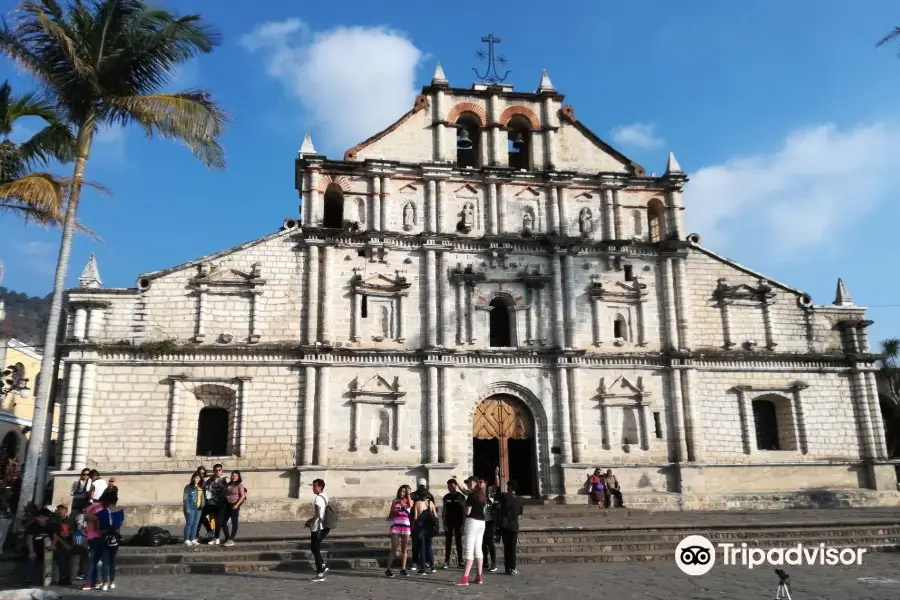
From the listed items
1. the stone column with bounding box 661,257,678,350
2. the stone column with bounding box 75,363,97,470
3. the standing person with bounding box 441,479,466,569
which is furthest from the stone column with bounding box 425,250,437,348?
the stone column with bounding box 75,363,97,470

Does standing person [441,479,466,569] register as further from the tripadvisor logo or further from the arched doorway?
the arched doorway

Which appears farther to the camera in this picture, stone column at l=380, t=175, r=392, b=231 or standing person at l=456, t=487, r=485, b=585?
stone column at l=380, t=175, r=392, b=231

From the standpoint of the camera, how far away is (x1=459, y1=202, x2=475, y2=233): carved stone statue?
83.0 feet

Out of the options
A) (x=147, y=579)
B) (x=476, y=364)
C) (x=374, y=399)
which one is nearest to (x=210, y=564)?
(x=147, y=579)

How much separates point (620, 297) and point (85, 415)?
1783 cm

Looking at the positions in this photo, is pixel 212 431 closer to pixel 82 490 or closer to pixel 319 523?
pixel 82 490

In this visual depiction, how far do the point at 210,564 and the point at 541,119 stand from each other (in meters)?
19.3

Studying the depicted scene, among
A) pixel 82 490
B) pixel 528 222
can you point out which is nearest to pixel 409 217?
pixel 528 222

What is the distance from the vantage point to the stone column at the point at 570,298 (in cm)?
2464

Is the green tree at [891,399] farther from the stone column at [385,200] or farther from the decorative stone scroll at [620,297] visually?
the stone column at [385,200]

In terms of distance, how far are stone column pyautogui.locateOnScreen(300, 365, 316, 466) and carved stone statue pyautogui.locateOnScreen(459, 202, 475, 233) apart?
725cm

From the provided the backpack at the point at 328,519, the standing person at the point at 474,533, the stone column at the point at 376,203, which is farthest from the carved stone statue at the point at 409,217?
the standing person at the point at 474,533

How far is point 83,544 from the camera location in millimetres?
13352

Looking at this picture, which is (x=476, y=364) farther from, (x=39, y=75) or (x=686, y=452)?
(x=39, y=75)
